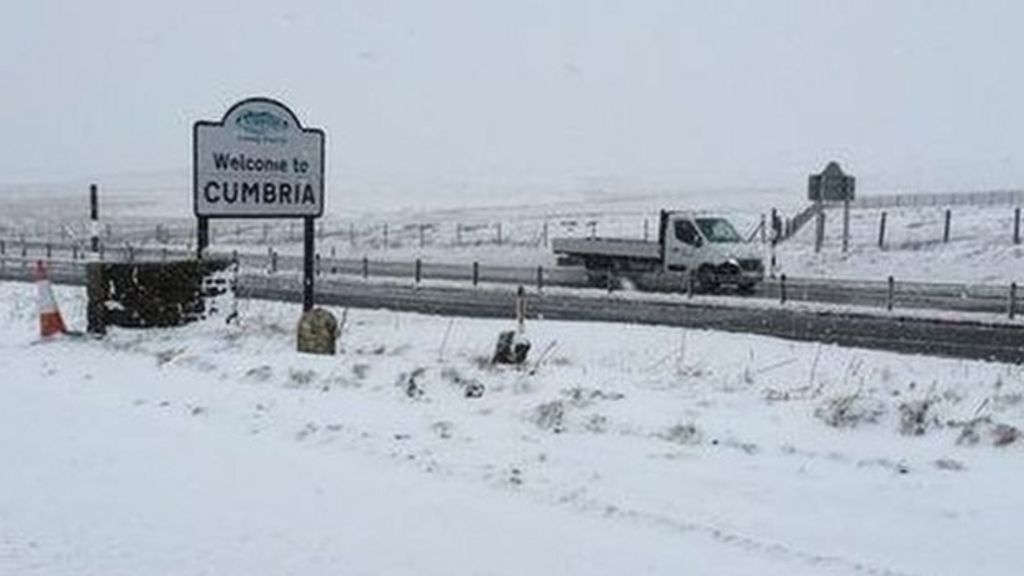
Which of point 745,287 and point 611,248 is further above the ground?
point 611,248

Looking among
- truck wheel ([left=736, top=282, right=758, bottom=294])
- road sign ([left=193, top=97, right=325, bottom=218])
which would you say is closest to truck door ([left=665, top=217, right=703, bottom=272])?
truck wheel ([left=736, top=282, right=758, bottom=294])

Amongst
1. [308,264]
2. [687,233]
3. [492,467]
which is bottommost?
[492,467]

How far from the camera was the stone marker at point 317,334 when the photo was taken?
1467 cm

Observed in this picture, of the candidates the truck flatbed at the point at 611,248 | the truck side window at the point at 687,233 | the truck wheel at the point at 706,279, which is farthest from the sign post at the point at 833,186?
the truck wheel at the point at 706,279

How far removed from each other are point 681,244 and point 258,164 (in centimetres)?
1586

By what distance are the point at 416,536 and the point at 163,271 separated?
11.1m

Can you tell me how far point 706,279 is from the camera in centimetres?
3172

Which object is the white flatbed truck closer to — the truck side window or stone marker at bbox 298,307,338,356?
the truck side window

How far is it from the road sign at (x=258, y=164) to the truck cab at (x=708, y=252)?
13.4 m

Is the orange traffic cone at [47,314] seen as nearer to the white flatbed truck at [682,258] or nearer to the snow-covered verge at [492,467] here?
the snow-covered verge at [492,467]

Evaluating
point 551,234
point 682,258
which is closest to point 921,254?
point 682,258

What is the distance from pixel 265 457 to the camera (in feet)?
29.7

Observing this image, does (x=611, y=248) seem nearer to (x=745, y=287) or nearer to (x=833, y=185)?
(x=745, y=287)

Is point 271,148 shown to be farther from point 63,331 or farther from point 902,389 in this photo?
point 902,389
